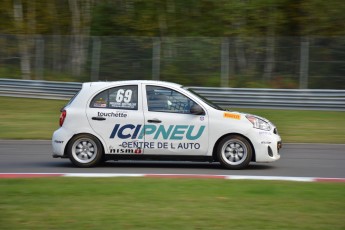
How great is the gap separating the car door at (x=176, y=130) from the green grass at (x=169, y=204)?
1.88m

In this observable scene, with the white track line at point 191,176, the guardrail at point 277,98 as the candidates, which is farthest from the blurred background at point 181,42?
→ the white track line at point 191,176

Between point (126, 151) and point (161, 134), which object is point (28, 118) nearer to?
point (126, 151)

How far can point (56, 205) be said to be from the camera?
837 centimetres

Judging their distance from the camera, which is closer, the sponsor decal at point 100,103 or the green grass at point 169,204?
the green grass at point 169,204

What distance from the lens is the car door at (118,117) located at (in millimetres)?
12492

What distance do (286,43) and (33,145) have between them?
43.6 feet

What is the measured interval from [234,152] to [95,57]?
17870 mm

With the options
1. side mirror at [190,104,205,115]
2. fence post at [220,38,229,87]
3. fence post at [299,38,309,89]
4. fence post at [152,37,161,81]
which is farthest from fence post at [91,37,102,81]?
side mirror at [190,104,205,115]

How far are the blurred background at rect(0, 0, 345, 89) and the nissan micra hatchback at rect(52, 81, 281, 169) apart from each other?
1495cm

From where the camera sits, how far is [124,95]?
12.6 m

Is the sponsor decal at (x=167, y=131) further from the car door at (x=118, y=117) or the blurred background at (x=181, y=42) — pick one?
the blurred background at (x=181, y=42)

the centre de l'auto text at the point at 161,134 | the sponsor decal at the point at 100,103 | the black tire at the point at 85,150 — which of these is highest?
the sponsor decal at the point at 100,103

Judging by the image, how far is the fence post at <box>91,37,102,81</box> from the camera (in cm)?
2952

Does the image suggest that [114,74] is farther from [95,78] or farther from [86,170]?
[86,170]
